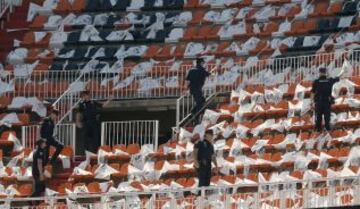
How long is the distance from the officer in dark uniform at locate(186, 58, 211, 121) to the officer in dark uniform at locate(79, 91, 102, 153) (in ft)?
5.48

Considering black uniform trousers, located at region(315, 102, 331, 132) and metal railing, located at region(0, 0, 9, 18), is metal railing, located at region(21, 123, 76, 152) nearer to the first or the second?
black uniform trousers, located at region(315, 102, 331, 132)

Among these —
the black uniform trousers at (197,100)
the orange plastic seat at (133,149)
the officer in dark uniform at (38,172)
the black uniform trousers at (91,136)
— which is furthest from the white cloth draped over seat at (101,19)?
the officer in dark uniform at (38,172)

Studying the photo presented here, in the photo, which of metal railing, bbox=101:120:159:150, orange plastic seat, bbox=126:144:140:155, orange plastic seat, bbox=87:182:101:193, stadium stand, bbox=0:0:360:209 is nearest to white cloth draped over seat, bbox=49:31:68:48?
stadium stand, bbox=0:0:360:209

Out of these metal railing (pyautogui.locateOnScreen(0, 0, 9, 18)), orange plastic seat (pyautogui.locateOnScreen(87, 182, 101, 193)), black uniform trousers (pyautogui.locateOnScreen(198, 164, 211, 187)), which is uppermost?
metal railing (pyautogui.locateOnScreen(0, 0, 9, 18))

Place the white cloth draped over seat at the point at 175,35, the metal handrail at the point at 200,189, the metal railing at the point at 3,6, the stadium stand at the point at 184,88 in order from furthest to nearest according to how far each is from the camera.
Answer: the metal railing at the point at 3,6, the white cloth draped over seat at the point at 175,35, the stadium stand at the point at 184,88, the metal handrail at the point at 200,189

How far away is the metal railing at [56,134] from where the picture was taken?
43594mm

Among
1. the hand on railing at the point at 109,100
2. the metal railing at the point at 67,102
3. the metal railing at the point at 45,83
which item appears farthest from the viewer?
the metal railing at the point at 45,83

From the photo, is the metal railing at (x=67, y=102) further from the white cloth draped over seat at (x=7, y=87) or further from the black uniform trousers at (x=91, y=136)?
the black uniform trousers at (x=91, y=136)

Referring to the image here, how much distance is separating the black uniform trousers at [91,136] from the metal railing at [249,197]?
4481 mm

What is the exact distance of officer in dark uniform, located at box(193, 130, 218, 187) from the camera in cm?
3941

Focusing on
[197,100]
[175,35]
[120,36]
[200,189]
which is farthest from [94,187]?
[120,36]

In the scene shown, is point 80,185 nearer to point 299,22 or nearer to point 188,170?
point 188,170

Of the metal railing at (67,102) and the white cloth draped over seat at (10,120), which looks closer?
the white cloth draped over seat at (10,120)

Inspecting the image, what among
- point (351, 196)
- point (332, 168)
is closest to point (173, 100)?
point (332, 168)
